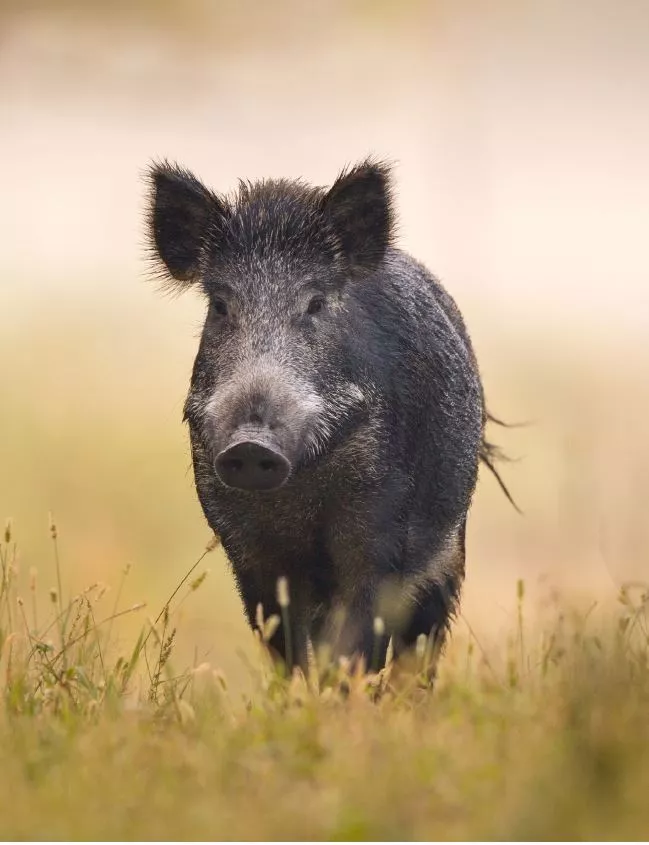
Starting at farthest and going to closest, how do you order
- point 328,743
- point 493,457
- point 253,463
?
point 493,457
point 253,463
point 328,743

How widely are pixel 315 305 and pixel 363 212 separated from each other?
0.53 m

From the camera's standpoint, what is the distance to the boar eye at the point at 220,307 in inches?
225

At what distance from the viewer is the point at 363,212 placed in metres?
5.96

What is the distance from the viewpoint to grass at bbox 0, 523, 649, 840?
9.64 ft

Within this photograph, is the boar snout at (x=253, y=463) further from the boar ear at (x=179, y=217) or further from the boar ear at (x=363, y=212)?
the boar ear at (x=179, y=217)

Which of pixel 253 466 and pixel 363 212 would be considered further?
pixel 363 212

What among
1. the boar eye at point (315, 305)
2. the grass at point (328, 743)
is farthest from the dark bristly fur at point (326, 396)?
the grass at point (328, 743)

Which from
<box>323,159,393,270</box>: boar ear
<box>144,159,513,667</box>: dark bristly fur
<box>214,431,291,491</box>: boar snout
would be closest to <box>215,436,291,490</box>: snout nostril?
<box>214,431,291,491</box>: boar snout

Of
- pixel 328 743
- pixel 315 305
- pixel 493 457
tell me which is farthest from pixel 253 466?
pixel 493 457

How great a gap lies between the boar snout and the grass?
0.45 metres

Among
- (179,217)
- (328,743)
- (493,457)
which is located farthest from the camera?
(493,457)

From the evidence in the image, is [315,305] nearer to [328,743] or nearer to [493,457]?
[493,457]

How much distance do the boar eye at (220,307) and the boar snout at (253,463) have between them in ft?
3.31

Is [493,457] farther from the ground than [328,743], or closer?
farther from the ground
